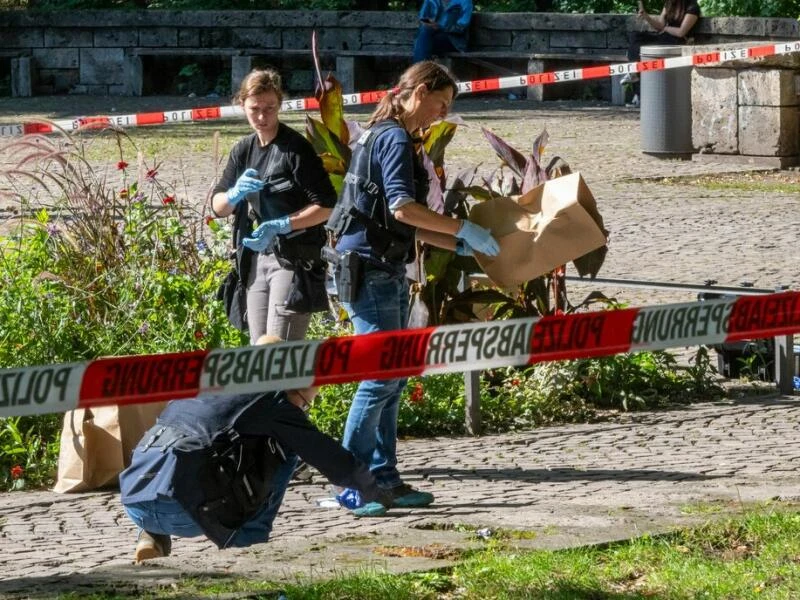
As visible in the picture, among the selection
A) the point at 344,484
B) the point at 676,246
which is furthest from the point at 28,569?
the point at 676,246

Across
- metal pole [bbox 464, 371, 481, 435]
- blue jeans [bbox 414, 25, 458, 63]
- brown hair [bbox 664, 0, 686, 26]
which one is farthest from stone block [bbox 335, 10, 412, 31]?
Answer: metal pole [bbox 464, 371, 481, 435]

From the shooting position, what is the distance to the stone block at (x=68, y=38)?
25.9 meters

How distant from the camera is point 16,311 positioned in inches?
305

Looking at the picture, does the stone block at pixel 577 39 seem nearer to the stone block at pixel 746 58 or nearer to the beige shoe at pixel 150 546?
the stone block at pixel 746 58

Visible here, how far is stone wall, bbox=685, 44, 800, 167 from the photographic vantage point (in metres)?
15.8

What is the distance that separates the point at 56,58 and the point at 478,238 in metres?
20.8

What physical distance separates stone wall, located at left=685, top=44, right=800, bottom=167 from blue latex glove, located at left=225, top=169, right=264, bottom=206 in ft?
32.6

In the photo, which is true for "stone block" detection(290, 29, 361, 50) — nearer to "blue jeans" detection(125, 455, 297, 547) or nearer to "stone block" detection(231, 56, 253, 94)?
"stone block" detection(231, 56, 253, 94)

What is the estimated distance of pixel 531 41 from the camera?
23812mm

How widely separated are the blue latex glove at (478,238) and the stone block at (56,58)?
67.9 feet

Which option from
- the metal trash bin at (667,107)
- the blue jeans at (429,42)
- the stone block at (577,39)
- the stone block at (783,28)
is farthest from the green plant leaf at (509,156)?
the stone block at (577,39)

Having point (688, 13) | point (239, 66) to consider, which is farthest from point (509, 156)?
point (239, 66)

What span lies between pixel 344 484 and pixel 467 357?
625 mm

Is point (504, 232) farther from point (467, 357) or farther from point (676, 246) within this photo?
point (676, 246)
